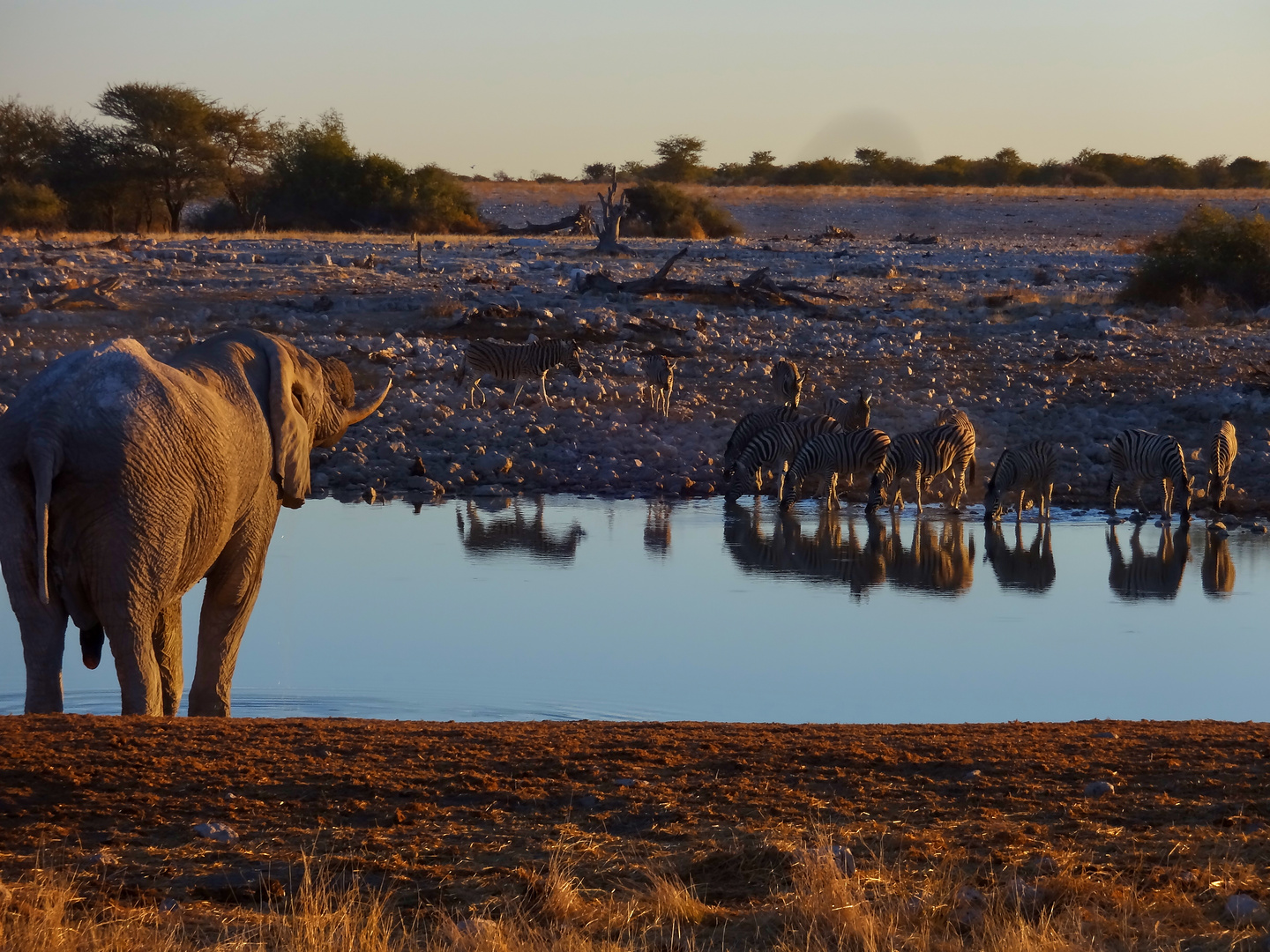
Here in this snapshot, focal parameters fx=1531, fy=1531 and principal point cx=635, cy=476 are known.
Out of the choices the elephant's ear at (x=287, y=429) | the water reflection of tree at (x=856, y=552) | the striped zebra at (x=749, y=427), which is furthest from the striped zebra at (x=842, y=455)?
the elephant's ear at (x=287, y=429)

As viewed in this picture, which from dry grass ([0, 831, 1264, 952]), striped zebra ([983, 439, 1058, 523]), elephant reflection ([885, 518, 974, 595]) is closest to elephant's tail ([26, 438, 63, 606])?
dry grass ([0, 831, 1264, 952])

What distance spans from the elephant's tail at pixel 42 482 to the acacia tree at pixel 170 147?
37045mm

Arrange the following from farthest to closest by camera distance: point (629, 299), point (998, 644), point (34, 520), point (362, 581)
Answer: point (629, 299) → point (362, 581) → point (998, 644) → point (34, 520)

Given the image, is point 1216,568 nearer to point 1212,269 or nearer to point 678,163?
point 1212,269

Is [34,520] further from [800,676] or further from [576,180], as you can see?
[576,180]

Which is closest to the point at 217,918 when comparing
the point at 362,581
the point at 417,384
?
the point at 362,581

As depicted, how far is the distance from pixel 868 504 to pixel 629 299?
8129 mm

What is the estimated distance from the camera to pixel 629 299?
21875mm

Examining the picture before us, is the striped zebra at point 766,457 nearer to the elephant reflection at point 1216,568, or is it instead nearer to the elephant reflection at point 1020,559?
the elephant reflection at point 1020,559

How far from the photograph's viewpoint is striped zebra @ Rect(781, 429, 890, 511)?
1470 centimetres

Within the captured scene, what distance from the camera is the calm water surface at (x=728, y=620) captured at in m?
7.82

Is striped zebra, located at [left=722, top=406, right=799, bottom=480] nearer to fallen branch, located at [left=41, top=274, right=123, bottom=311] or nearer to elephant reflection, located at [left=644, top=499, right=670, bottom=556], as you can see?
elephant reflection, located at [left=644, top=499, right=670, bottom=556]

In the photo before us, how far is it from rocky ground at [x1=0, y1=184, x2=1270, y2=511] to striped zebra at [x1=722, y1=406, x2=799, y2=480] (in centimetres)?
32

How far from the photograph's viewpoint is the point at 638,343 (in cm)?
1956
